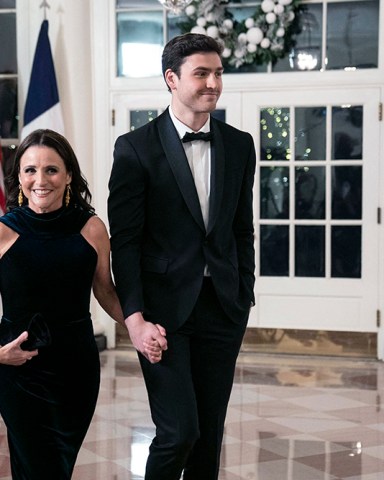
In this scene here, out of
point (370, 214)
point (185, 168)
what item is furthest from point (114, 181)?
point (370, 214)

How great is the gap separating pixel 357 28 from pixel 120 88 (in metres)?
1.82

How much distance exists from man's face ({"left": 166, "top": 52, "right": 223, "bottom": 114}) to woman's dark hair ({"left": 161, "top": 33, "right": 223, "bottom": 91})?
0.02 meters

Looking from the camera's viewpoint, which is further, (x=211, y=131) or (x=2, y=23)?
(x=2, y=23)

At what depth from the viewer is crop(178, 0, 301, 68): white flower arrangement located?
6.91 m

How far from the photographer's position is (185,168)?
287cm

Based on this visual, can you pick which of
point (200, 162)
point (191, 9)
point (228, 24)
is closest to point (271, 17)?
point (228, 24)

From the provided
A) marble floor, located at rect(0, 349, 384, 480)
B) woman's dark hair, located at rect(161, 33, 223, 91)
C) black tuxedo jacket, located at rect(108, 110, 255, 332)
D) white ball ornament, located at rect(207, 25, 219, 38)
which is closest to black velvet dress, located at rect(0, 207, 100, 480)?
black tuxedo jacket, located at rect(108, 110, 255, 332)

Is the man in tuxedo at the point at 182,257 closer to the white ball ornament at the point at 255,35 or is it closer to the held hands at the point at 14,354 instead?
the held hands at the point at 14,354

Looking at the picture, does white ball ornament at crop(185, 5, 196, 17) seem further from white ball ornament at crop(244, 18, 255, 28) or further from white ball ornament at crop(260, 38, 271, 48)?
white ball ornament at crop(260, 38, 271, 48)

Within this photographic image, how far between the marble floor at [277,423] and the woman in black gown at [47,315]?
148 centimetres

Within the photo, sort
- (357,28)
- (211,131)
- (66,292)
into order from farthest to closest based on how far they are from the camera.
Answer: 1. (357,28)
2. (211,131)
3. (66,292)

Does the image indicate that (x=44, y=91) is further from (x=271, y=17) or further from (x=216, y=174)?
(x=216, y=174)

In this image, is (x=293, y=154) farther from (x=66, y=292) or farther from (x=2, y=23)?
(x=66, y=292)

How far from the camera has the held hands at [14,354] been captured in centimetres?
263
